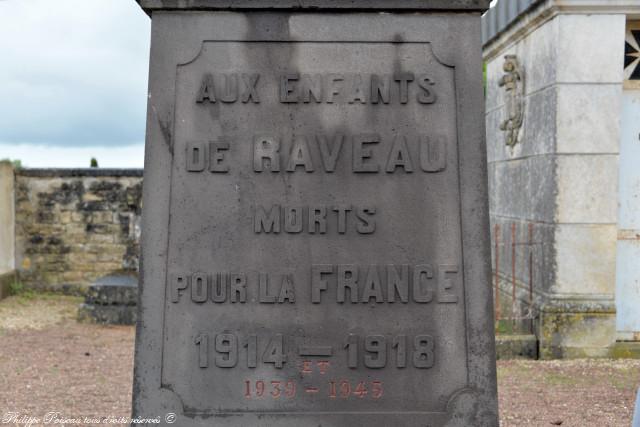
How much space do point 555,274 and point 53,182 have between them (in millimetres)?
9317

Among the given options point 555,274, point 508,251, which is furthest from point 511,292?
point 555,274

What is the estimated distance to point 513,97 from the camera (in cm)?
930

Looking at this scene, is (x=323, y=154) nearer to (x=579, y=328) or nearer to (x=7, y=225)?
(x=579, y=328)

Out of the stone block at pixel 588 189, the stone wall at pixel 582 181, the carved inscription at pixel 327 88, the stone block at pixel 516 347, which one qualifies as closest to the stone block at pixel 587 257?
the stone wall at pixel 582 181

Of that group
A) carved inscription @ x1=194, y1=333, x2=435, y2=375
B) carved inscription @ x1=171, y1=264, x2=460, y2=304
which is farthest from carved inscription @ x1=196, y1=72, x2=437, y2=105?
carved inscription @ x1=194, y1=333, x2=435, y2=375

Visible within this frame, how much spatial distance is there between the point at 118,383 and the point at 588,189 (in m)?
5.02

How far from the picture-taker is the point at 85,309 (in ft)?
36.3

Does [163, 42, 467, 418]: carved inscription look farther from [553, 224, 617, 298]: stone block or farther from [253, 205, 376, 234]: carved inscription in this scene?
[553, 224, 617, 298]: stone block

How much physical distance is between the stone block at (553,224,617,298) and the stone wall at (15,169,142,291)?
820 cm

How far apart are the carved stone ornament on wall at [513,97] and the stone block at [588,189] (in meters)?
1.42

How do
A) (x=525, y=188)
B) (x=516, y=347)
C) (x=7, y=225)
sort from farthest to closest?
(x=7, y=225) → (x=525, y=188) → (x=516, y=347)

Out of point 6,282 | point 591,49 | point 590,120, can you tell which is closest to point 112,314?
point 6,282

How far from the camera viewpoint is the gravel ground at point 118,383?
241 inches

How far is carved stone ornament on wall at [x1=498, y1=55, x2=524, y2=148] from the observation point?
905cm
